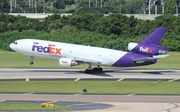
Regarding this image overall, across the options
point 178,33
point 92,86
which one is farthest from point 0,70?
point 178,33

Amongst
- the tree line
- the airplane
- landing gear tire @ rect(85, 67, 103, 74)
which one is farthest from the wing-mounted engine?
the tree line

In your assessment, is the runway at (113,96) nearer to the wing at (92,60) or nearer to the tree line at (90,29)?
the wing at (92,60)

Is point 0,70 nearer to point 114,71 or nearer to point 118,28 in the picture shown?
point 114,71

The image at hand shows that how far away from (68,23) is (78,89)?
A: 95834mm

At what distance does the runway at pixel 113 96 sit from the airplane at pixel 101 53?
5.59ft

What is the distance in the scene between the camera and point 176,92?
62062mm

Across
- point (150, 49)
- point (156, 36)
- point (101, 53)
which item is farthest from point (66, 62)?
point (156, 36)

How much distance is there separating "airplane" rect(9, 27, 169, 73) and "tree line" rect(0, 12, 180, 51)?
44232 millimetres

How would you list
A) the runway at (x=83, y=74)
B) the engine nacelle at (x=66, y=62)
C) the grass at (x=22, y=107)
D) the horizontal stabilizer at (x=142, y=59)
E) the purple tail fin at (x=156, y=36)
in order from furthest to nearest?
the engine nacelle at (x=66, y=62) → the purple tail fin at (x=156, y=36) → the horizontal stabilizer at (x=142, y=59) → the runway at (x=83, y=74) → the grass at (x=22, y=107)

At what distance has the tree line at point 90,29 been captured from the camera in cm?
13162

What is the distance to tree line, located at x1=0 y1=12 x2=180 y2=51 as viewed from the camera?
13162 cm

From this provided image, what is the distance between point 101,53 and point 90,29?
78.8 m

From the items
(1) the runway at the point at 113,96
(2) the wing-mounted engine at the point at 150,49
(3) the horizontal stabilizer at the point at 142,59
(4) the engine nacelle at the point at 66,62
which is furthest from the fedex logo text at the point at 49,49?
(2) the wing-mounted engine at the point at 150,49

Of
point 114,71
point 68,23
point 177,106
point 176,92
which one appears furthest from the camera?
point 68,23
